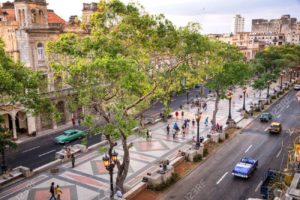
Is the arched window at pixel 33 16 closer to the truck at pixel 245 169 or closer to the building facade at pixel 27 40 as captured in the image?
the building facade at pixel 27 40

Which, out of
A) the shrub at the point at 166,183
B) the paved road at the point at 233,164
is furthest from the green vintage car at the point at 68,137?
the paved road at the point at 233,164

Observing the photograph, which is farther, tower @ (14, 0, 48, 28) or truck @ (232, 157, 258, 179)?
tower @ (14, 0, 48, 28)

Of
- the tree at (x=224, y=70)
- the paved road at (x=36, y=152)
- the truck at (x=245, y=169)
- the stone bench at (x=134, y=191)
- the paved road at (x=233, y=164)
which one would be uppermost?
the tree at (x=224, y=70)

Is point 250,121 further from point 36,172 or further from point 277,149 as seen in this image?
point 36,172

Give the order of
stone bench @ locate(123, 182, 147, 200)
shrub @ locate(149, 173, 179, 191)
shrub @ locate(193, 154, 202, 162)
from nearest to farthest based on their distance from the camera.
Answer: stone bench @ locate(123, 182, 147, 200) → shrub @ locate(149, 173, 179, 191) → shrub @ locate(193, 154, 202, 162)

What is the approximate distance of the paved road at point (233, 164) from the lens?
72.0 ft

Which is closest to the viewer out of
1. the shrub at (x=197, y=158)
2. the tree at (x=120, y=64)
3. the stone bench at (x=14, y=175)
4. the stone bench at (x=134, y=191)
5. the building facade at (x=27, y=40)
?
the tree at (x=120, y=64)

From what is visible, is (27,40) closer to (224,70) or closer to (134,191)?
(224,70)

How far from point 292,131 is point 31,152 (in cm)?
2937

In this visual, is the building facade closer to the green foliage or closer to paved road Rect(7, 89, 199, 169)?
paved road Rect(7, 89, 199, 169)

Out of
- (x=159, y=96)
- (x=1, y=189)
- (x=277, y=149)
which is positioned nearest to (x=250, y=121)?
(x=277, y=149)
